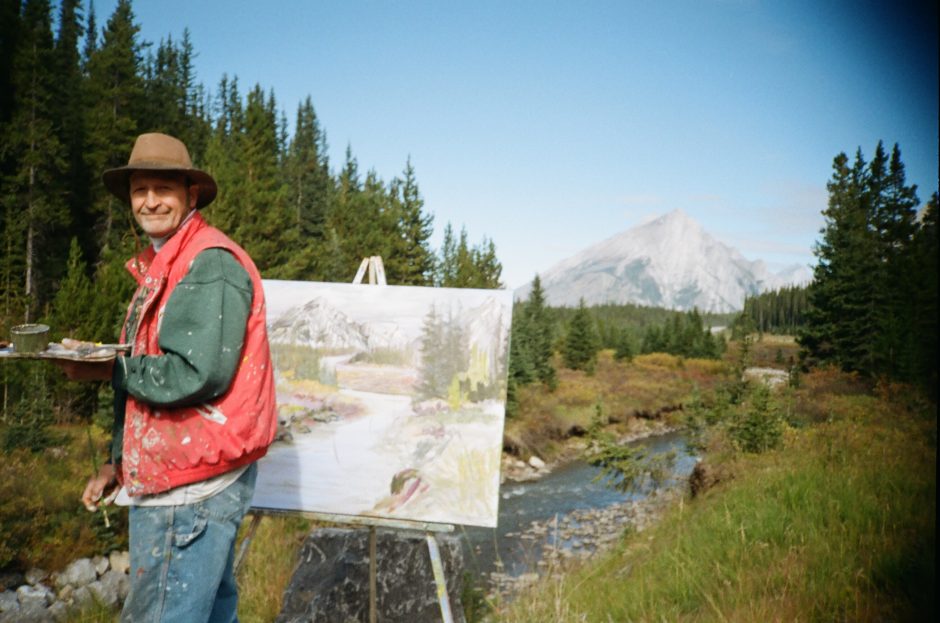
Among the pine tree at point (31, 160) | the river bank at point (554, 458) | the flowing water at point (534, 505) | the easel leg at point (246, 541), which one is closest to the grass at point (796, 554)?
the easel leg at point (246, 541)

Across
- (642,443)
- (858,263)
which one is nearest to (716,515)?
(858,263)

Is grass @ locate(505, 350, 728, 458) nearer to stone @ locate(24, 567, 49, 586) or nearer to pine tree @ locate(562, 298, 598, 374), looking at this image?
pine tree @ locate(562, 298, 598, 374)

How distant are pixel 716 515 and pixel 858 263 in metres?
5.47

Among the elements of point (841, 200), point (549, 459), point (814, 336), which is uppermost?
point (841, 200)

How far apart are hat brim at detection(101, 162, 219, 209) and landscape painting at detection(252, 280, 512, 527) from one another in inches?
50.2

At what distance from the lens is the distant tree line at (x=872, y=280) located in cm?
618

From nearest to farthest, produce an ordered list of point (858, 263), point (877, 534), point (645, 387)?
1. point (877, 534)
2. point (858, 263)
3. point (645, 387)

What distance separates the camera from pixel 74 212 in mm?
18656

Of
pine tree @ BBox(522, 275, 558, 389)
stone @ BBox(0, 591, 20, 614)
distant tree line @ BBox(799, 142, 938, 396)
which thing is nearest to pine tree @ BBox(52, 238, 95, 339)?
stone @ BBox(0, 591, 20, 614)

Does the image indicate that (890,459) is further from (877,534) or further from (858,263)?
(858,263)

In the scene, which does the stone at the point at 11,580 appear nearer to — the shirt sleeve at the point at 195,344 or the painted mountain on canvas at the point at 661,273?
the shirt sleeve at the point at 195,344

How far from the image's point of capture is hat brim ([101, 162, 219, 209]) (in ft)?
4.80

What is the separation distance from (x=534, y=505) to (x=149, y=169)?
9.55 metres

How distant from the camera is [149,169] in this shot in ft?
4.87
